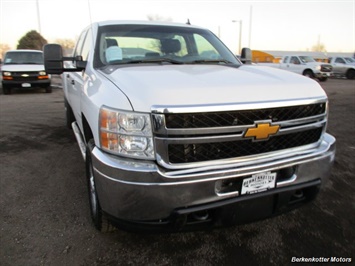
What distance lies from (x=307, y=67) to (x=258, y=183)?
783 inches

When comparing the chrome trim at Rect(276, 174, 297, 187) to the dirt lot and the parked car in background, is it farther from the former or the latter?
the parked car in background

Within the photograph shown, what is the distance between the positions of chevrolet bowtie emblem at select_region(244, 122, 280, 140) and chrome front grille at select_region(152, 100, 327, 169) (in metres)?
0.02

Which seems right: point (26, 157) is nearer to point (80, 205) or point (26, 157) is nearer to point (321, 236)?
point (80, 205)

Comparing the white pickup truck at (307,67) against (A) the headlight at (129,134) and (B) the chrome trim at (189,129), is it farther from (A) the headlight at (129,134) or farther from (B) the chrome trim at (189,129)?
(A) the headlight at (129,134)

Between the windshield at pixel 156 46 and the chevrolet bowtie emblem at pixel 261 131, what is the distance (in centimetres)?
137

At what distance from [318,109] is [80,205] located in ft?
8.04

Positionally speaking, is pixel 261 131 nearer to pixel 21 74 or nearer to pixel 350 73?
pixel 21 74

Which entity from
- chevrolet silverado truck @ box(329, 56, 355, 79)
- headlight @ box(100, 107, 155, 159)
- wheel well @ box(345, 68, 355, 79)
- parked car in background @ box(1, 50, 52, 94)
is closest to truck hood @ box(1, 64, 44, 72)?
parked car in background @ box(1, 50, 52, 94)

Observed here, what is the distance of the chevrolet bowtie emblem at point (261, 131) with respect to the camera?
2.12 meters

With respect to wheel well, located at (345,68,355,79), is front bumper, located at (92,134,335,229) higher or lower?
higher

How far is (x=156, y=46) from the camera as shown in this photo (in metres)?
3.56

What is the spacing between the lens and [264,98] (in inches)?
85.1

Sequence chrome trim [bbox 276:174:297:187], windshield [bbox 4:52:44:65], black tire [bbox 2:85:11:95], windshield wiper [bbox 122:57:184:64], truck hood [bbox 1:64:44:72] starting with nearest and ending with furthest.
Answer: chrome trim [bbox 276:174:297:187] < windshield wiper [bbox 122:57:184:64] < truck hood [bbox 1:64:44:72] < black tire [bbox 2:85:11:95] < windshield [bbox 4:52:44:65]

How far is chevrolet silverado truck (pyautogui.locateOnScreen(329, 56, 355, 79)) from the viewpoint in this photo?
23156 mm
